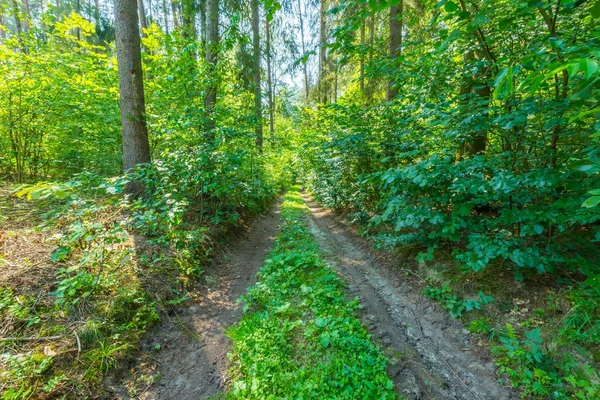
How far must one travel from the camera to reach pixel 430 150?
466 centimetres

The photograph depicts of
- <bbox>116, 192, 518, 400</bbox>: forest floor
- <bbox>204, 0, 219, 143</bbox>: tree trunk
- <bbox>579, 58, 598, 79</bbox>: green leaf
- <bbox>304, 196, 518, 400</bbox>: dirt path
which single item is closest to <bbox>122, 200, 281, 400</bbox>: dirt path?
<bbox>116, 192, 518, 400</bbox>: forest floor

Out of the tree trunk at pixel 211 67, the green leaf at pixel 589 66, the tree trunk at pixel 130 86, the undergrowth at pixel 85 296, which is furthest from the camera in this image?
the tree trunk at pixel 211 67

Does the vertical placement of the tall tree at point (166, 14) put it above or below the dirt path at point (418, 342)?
above

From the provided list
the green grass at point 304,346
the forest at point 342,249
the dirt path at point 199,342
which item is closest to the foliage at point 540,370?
the forest at point 342,249

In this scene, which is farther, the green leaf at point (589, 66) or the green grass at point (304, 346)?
the green grass at point (304, 346)

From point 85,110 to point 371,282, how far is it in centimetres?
738

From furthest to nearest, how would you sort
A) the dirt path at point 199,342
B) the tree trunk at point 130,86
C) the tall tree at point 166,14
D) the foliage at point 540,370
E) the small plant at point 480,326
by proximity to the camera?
the tall tree at point 166,14
the tree trunk at point 130,86
the small plant at point 480,326
the dirt path at point 199,342
the foliage at point 540,370

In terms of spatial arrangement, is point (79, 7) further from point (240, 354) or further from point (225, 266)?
point (240, 354)

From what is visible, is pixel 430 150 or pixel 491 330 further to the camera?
pixel 430 150

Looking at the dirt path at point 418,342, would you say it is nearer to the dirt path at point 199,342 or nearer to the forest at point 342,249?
the forest at point 342,249

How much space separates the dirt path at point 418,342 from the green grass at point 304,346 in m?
0.25

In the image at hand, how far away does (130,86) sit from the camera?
4.95 m

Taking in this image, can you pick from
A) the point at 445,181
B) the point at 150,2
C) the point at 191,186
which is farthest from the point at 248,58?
the point at 150,2

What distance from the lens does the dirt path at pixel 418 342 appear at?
7.54ft
